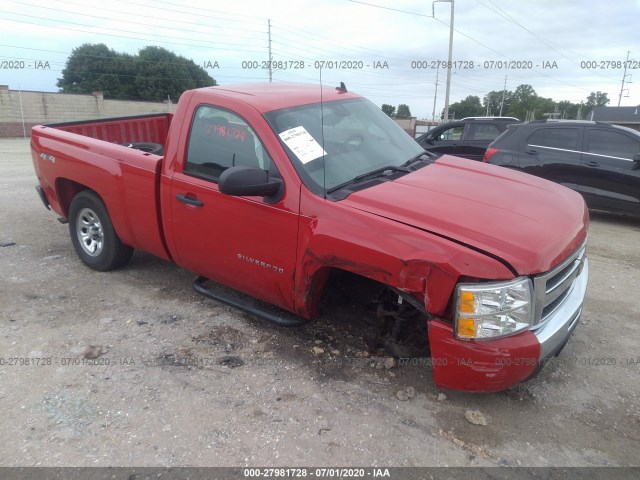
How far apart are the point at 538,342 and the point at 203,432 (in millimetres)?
1889

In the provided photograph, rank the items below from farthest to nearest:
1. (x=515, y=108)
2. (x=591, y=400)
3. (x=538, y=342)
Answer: (x=515, y=108) → (x=591, y=400) → (x=538, y=342)

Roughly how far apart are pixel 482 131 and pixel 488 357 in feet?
30.1

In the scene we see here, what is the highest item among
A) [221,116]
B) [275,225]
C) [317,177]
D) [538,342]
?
[221,116]

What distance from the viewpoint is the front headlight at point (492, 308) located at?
7.97 ft

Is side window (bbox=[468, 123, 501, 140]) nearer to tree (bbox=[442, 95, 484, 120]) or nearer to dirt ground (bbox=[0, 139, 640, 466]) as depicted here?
dirt ground (bbox=[0, 139, 640, 466])

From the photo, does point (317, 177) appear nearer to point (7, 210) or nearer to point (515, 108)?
point (7, 210)

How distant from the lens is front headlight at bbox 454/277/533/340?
2.43 metres

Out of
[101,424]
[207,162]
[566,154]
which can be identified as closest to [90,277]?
[207,162]

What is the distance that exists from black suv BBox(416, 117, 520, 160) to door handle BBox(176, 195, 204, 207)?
820 cm

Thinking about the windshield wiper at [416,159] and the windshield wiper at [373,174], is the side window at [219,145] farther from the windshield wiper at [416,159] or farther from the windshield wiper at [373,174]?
the windshield wiper at [416,159]

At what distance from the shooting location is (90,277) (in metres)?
4.75

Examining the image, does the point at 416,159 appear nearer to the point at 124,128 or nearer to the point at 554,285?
the point at 554,285

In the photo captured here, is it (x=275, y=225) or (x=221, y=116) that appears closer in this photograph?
(x=275, y=225)

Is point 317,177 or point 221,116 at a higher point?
point 221,116
